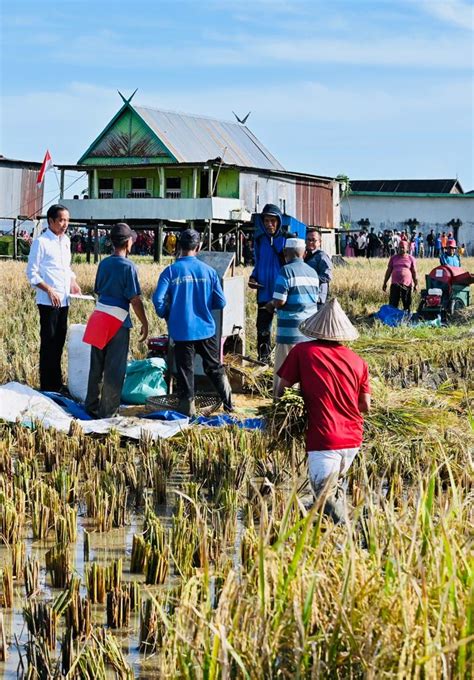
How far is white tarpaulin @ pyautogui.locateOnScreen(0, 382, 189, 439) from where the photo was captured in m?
8.40

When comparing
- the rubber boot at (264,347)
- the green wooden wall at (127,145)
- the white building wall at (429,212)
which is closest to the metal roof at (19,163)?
the green wooden wall at (127,145)

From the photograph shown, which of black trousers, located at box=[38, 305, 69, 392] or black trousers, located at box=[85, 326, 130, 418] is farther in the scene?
black trousers, located at box=[38, 305, 69, 392]

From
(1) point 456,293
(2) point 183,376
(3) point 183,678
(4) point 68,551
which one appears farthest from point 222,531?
(1) point 456,293

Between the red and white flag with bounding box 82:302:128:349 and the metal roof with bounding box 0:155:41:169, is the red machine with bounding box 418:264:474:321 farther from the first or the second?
the metal roof with bounding box 0:155:41:169

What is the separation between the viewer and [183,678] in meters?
3.33

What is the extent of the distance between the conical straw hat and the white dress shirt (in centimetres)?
427

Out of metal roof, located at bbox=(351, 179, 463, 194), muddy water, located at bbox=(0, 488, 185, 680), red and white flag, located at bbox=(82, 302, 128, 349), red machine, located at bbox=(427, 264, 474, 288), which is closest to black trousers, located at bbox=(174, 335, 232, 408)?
red and white flag, located at bbox=(82, 302, 128, 349)

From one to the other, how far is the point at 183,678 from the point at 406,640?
0.71m

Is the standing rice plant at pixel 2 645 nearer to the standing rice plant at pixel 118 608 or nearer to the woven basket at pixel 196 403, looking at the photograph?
the standing rice plant at pixel 118 608

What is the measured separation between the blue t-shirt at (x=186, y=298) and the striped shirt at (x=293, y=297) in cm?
59

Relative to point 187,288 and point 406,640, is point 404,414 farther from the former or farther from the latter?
point 406,640

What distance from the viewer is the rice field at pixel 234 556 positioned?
3.28 metres

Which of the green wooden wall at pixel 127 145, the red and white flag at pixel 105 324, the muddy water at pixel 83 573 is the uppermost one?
the green wooden wall at pixel 127 145

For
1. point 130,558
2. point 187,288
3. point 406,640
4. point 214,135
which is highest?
point 214,135
